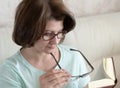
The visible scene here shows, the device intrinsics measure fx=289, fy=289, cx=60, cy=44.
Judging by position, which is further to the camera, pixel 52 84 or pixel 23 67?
pixel 23 67

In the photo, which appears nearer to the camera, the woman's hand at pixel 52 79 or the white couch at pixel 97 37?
the woman's hand at pixel 52 79

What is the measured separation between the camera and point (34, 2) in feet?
3.46

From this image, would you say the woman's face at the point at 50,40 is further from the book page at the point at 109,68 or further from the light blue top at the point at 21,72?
the book page at the point at 109,68

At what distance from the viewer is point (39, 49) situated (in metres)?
1.13

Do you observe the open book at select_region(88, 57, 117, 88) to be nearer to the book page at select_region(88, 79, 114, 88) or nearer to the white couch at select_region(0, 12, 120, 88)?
the book page at select_region(88, 79, 114, 88)

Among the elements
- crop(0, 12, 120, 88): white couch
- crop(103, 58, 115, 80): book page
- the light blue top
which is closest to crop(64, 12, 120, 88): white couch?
crop(0, 12, 120, 88): white couch

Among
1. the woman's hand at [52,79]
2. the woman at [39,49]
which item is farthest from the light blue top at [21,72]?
the woman's hand at [52,79]

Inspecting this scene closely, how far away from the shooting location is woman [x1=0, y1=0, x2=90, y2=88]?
1.04 metres

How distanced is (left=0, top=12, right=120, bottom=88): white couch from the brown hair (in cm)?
51

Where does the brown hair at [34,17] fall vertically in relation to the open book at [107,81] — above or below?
above

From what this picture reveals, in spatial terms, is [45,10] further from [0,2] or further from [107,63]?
[0,2]

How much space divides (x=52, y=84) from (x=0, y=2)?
0.74 meters

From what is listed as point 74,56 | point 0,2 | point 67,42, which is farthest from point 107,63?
point 0,2

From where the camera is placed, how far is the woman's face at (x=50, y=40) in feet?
3.49
